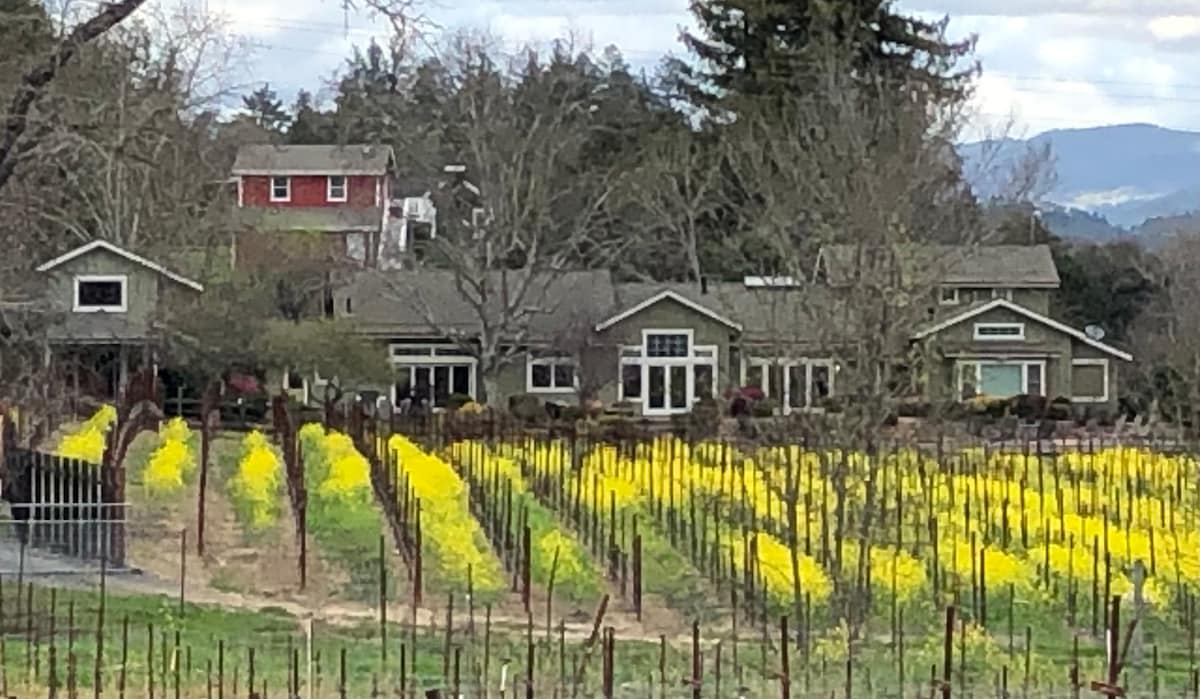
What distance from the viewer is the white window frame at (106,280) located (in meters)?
39.6

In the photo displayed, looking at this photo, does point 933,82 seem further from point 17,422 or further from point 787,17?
point 17,422

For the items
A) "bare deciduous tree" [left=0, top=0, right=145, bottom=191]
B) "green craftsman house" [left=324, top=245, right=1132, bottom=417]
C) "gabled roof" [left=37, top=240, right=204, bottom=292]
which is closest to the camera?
"bare deciduous tree" [left=0, top=0, right=145, bottom=191]

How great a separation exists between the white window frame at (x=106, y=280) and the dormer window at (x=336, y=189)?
18815mm

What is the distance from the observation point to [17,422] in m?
23.1

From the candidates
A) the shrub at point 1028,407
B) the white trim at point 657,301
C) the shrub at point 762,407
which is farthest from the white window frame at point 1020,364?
the shrub at point 762,407

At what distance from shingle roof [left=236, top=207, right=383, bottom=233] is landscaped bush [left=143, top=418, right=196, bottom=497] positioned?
25412mm

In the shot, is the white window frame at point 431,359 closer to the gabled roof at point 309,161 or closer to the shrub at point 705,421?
the shrub at point 705,421

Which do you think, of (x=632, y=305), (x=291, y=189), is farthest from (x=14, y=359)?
(x=291, y=189)

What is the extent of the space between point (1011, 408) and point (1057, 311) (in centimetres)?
1158

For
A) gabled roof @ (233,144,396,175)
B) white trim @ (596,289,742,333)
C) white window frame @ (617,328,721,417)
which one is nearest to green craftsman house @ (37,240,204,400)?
white trim @ (596,289,742,333)

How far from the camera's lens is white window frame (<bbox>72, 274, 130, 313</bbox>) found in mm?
39625

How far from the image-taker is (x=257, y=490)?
1838 centimetres

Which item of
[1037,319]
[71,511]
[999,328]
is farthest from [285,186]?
[71,511]

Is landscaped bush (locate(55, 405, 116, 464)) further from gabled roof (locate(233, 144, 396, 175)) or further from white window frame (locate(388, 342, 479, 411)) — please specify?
gabled roof (locate(233, 144, 396, 175))
